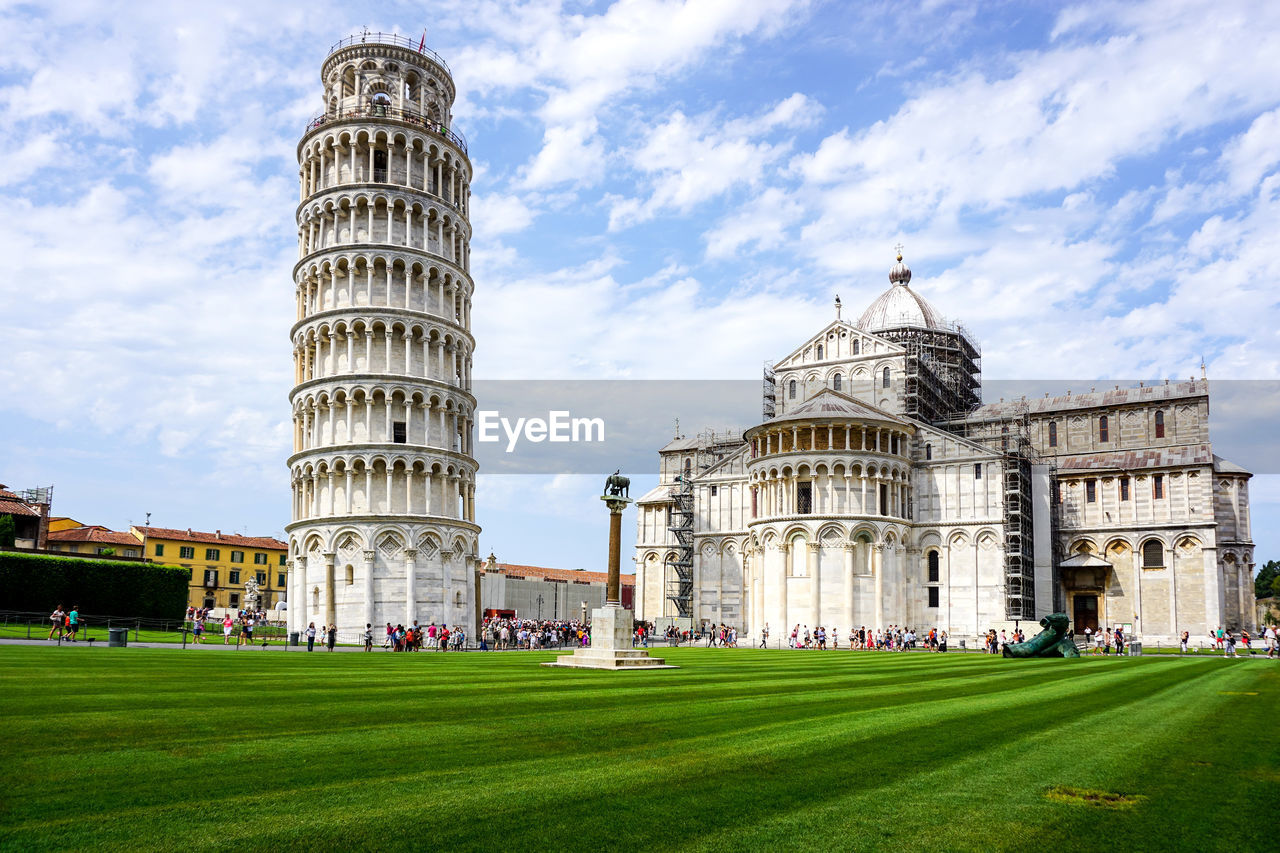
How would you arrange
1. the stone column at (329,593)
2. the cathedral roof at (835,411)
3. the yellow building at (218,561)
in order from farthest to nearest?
the yellow building at (218,561)
the cathedral roof at (835,411)
the stone column at (329,593)

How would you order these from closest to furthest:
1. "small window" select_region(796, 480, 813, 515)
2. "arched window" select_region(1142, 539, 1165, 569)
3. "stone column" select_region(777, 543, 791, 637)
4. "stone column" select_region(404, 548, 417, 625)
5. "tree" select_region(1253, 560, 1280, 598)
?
"stone column" select_region(404, 548, 417, 625)
"stone column" select_region(777, 543, 791, 637)
"small window" select_region(796, 480, 813, 515)
"arched window" select_region(1142, 539, 1165, 569)
"tree" select_region(1253, 560, 1280, 598)

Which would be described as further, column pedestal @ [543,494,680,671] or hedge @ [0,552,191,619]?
hedge @ [0,552,191,619]

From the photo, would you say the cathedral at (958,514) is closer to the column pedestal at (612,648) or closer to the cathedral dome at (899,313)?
the cathedral dome at (899,313)

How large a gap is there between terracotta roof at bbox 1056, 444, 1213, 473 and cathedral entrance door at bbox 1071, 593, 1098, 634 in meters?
9.85

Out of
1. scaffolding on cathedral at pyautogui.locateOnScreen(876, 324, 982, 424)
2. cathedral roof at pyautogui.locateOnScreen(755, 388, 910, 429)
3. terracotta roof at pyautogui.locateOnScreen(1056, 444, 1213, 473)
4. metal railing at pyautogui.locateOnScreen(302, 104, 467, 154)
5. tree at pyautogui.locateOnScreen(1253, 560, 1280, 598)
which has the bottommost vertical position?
tree at pyautogui.locateOnScreen(1253, 560, 1280, 598)

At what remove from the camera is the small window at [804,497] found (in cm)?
6819

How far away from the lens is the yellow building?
9638 centimetres

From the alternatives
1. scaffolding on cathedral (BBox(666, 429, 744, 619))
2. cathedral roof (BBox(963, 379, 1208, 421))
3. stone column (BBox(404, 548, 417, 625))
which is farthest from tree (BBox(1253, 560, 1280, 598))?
stone column (BBox(404, 548, 417, 625))

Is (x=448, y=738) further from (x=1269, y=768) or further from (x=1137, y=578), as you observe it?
(x=1137, y=578)

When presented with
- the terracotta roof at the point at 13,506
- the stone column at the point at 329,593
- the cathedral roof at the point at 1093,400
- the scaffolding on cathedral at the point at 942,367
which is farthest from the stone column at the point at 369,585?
the cathedral roof at the point at 1093,400

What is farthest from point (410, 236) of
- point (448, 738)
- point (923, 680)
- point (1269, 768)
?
point (1269, 768)

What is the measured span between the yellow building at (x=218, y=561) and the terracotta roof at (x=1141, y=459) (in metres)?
73.9

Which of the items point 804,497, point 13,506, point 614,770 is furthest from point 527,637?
point 13,506

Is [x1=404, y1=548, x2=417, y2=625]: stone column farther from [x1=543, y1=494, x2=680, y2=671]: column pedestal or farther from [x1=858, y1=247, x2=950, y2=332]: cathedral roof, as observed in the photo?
[x1=858, y1=247, x2=950, y2=332]: cathedral roof
